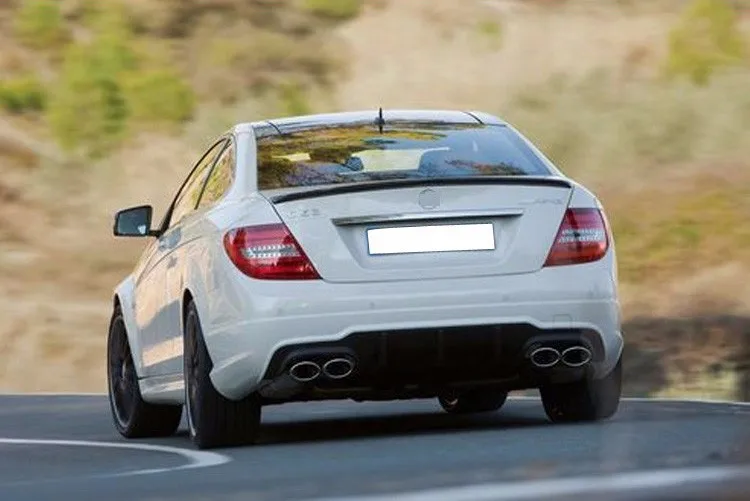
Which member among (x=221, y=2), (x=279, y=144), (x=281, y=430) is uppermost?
(x=221, y=2)

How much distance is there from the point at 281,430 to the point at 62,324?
59.7 ft

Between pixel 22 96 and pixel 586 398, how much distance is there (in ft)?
99.0

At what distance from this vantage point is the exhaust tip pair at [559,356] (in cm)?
1061

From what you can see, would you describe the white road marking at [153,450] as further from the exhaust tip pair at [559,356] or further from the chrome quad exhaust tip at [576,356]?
the chrome quad exhaust tip at [576,356]

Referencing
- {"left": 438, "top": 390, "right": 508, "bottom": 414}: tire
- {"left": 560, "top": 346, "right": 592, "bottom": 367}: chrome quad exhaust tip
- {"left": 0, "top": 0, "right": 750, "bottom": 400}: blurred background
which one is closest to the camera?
{"left": 560, "top": 346, "right": 592, "bottom": 367}: chrome quad exhaust tip

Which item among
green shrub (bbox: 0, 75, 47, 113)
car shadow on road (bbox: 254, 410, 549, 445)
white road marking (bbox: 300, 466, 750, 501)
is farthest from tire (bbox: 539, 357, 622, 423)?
green shrub (bbox: 0, 75, 47, 113)

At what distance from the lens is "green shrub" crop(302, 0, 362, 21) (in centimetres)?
4403

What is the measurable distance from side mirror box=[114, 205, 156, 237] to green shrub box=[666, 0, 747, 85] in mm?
27253

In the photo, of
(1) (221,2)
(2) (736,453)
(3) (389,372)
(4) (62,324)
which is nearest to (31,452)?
(3) (389,372)

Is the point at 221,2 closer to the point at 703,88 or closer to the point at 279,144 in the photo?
the point at 703,88

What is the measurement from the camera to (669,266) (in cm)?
3123

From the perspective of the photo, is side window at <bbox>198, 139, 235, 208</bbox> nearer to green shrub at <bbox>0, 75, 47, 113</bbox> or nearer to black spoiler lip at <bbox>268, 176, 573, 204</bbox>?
black spoiler lip at <bbox>268, 176, 573, 204</bbox>

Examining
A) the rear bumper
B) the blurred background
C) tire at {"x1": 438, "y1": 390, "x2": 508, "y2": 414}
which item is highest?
the blurred background

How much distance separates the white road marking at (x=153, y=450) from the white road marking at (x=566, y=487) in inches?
101
